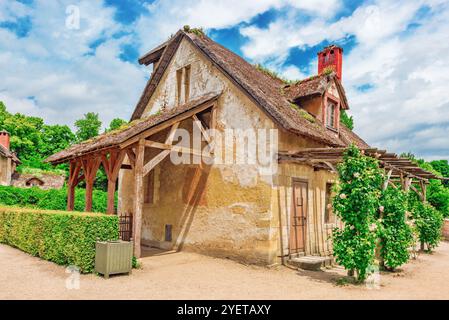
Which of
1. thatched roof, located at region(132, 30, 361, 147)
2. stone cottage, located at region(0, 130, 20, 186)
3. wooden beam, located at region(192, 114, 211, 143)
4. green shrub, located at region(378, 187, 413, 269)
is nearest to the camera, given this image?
green shrub, located at region(378, 187, 413, 269)

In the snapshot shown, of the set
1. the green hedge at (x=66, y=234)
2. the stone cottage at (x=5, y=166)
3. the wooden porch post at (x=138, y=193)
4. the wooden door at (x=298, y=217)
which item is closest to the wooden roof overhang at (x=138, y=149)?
the wooden porch post at (x=138, y=193)

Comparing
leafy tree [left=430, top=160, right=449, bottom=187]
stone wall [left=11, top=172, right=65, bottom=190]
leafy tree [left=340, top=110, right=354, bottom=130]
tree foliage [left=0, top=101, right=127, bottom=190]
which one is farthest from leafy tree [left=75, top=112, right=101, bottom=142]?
leafy tree [left=430, top=160, right=449, bottom=187]

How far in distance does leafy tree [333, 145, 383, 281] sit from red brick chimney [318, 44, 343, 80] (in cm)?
921

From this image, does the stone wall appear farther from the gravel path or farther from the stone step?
the stone step

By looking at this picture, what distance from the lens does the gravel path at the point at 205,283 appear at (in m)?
6.51

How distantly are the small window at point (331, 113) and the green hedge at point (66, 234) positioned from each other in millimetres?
8419

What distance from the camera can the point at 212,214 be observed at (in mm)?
10734

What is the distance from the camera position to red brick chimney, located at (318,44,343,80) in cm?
1612
